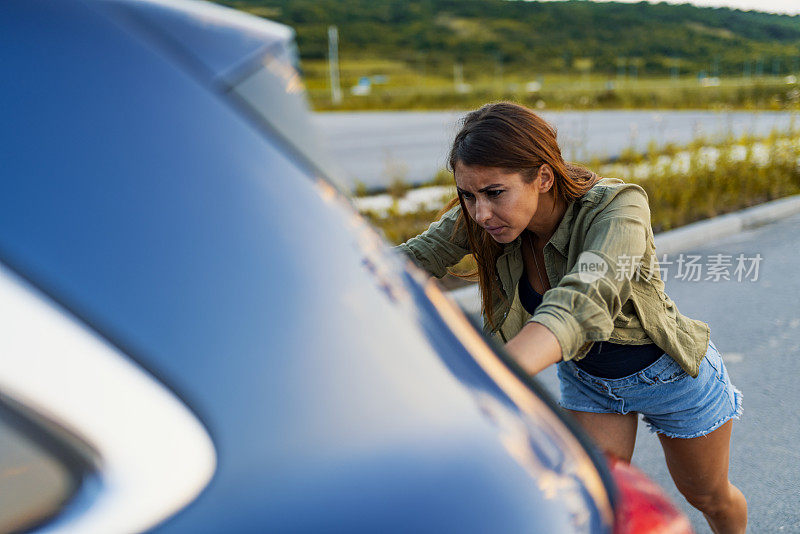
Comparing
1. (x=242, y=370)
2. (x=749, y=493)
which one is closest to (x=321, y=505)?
(x=242, y=370)

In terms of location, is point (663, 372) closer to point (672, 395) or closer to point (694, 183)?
point (672, 395)

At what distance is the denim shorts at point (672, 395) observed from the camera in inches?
82.3

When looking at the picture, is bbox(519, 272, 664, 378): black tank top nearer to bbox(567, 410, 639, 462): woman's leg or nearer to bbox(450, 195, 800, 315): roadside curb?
bbox(567, 410, 639, 462): woman's leg

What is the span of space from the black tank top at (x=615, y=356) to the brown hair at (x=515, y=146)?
0.34 m

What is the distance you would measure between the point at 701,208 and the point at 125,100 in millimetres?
8152

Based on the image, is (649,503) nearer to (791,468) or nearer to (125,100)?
(125,100)

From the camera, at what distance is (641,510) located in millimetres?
1079

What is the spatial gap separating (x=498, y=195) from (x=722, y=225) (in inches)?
262

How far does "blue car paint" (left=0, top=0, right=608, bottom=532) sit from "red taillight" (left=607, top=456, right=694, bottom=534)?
0.13 metres

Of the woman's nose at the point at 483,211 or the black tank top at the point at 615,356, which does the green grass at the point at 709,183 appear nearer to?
the black tank top at the point at 615,356

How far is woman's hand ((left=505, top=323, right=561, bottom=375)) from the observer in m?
1.36

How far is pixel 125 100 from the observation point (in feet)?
2.70

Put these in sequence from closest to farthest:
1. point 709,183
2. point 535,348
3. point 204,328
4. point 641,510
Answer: point 204,328
point 641,510
point 535,348
point 709,183

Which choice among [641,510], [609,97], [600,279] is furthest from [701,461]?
[609,97]
